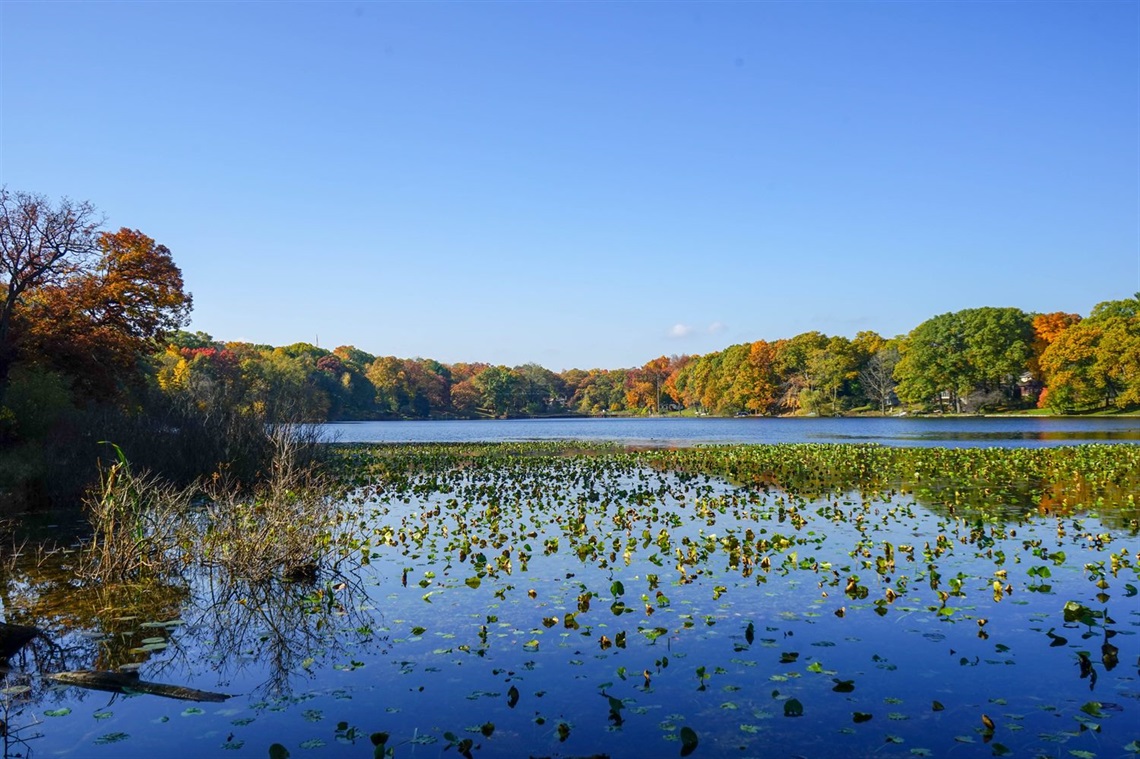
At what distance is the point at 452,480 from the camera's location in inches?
1030

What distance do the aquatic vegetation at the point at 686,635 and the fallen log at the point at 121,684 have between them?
28cm

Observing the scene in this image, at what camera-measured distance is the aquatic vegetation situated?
633 centimetres

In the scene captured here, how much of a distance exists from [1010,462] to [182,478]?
27.2 metres

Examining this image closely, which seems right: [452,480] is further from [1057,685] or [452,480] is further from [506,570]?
[1057,685]

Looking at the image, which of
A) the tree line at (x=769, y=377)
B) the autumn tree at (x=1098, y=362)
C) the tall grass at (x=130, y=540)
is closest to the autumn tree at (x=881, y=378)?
the tree line at (x=769, y=377)

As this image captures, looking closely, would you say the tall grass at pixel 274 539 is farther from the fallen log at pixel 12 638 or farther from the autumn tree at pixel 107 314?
the autumn tree at pixel 107 314

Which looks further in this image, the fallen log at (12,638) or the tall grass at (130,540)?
the tall grass at (130,540)

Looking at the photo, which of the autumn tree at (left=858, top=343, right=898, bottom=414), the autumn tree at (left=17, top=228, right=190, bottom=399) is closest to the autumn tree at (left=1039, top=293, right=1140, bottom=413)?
the autumn tree at (left=858, top=343, right=898, bottom=414)

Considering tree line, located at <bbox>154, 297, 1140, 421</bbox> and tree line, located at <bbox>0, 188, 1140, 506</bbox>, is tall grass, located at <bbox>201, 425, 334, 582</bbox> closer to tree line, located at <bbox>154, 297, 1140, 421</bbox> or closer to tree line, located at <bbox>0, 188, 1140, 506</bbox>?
tree line, located at <bbox>0, 188, 1140, 506</bbox>

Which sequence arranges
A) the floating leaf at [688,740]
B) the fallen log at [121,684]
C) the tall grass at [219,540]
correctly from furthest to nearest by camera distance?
the tall grass at [219,540]
the fallen log at [121,684]
the floating leaf at [688,740]

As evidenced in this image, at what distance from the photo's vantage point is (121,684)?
297 inches

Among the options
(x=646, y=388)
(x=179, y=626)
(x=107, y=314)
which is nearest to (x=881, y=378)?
(x=646, y=388)

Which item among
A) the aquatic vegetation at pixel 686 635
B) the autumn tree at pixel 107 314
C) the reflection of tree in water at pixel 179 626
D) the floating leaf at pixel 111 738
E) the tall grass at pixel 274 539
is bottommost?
the floating leaf at pixel 111 738

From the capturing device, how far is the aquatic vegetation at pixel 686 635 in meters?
6.33
